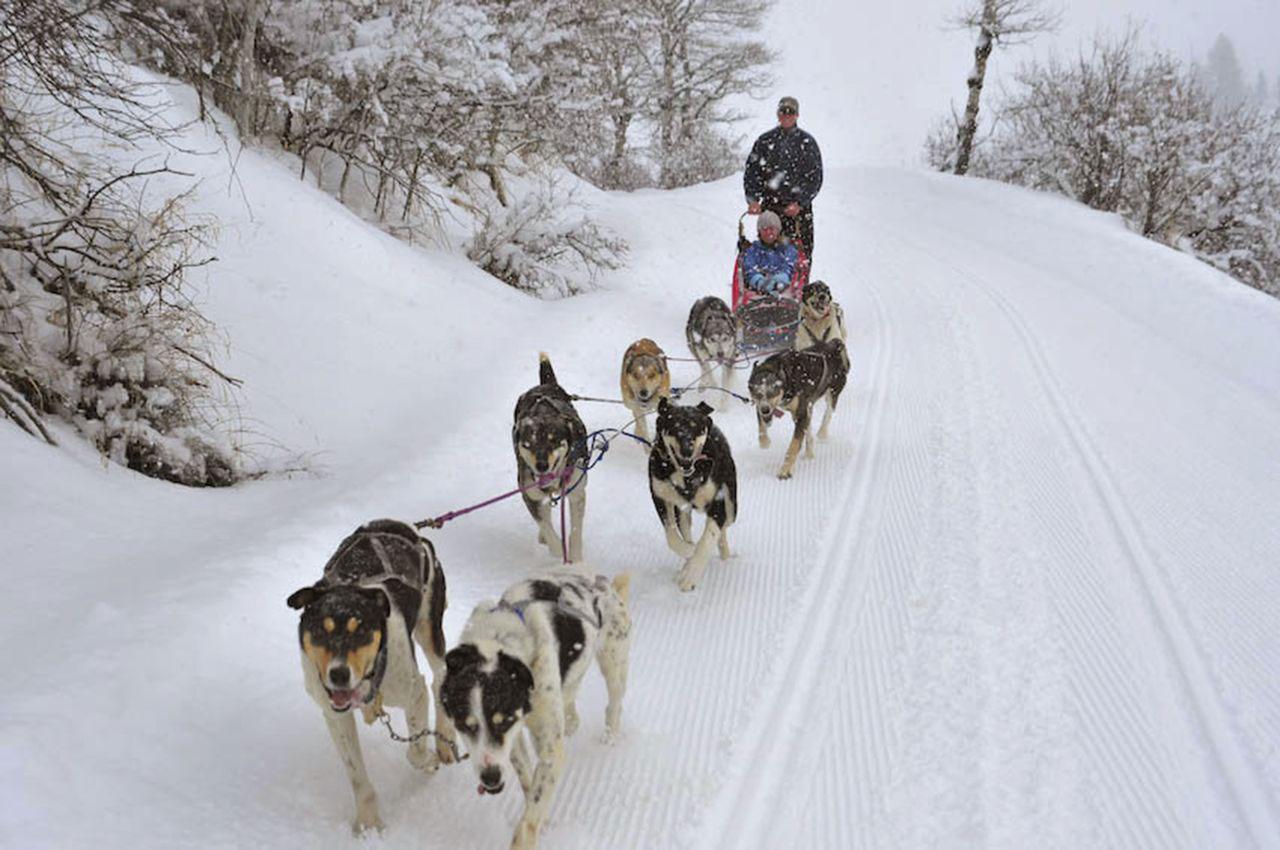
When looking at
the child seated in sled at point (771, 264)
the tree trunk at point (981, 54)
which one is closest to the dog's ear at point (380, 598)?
the child seated in sled at point (771, 264)

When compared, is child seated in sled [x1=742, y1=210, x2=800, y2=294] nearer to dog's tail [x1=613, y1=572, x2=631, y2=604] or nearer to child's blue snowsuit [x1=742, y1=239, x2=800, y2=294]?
child's blue snowsuit [x1=742, y1=239, x2=800, y2=294]

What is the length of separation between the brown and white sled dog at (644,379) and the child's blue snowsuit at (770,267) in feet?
8.18

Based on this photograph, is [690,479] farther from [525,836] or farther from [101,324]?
[101,324]

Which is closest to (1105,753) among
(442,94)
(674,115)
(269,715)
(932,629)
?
(932,629)

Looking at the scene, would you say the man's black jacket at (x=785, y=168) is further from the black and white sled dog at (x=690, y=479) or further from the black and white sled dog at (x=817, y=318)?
the black and white sled dog at (x=690, y=479)

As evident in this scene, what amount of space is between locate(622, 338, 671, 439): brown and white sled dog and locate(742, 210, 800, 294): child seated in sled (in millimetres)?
2495

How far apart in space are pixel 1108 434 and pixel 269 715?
258 inches

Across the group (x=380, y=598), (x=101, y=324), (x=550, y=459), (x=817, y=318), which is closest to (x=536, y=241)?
(x=817, y=318)

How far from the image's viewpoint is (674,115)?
22.6 metres

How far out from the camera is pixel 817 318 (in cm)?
789

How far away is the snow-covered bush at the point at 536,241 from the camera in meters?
10.1

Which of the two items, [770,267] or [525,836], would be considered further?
[770,267]

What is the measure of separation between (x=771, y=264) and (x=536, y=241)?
3305 millimetres

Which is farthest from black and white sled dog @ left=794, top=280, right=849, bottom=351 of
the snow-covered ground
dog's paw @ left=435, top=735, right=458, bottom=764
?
dog's paw @ left=435, top=735, right=458, bottom=764
